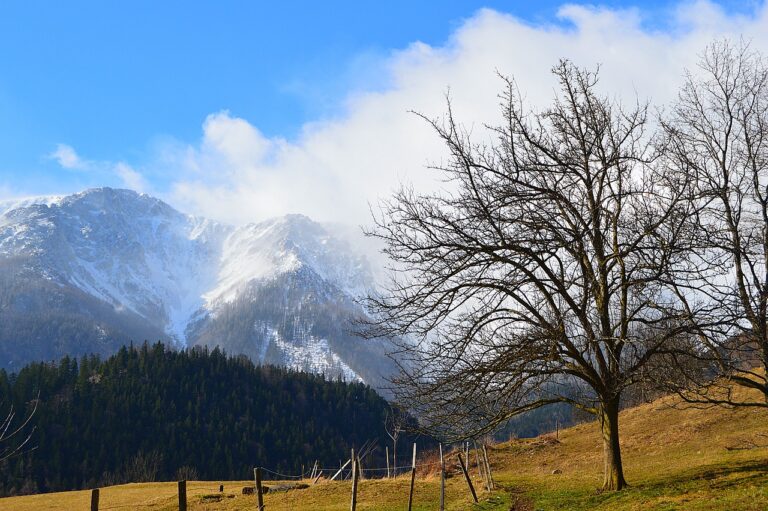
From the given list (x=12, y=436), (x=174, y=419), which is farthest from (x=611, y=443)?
(x=174, y=419)

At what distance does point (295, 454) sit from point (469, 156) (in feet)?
466

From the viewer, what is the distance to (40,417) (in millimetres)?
122875

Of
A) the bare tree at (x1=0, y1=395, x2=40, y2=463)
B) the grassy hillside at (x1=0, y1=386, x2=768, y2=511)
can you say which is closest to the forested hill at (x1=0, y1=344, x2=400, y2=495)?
the bare tree at (x1=0, y1=395, x2=40, y2=463)

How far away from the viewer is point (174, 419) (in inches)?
5551

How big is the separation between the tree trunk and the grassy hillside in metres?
0.49

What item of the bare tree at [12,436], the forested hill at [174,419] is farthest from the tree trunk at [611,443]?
the forested hill at [174,419]

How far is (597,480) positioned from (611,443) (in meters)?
8.51

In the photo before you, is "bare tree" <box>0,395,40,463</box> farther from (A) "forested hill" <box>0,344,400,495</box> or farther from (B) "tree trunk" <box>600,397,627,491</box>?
(B) "tree trunk" <box>600,397,627,491</box>

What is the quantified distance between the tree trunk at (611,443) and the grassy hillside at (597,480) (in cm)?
49

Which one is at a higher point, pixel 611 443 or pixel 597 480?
pixel 611 443

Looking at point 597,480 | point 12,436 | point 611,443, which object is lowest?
point 597,480

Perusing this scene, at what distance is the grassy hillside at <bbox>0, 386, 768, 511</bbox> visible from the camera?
52.7 ft

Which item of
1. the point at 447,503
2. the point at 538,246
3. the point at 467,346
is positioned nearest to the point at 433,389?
the point at 467,346

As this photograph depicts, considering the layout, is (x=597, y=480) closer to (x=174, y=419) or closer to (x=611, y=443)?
(x=611, y=443)
